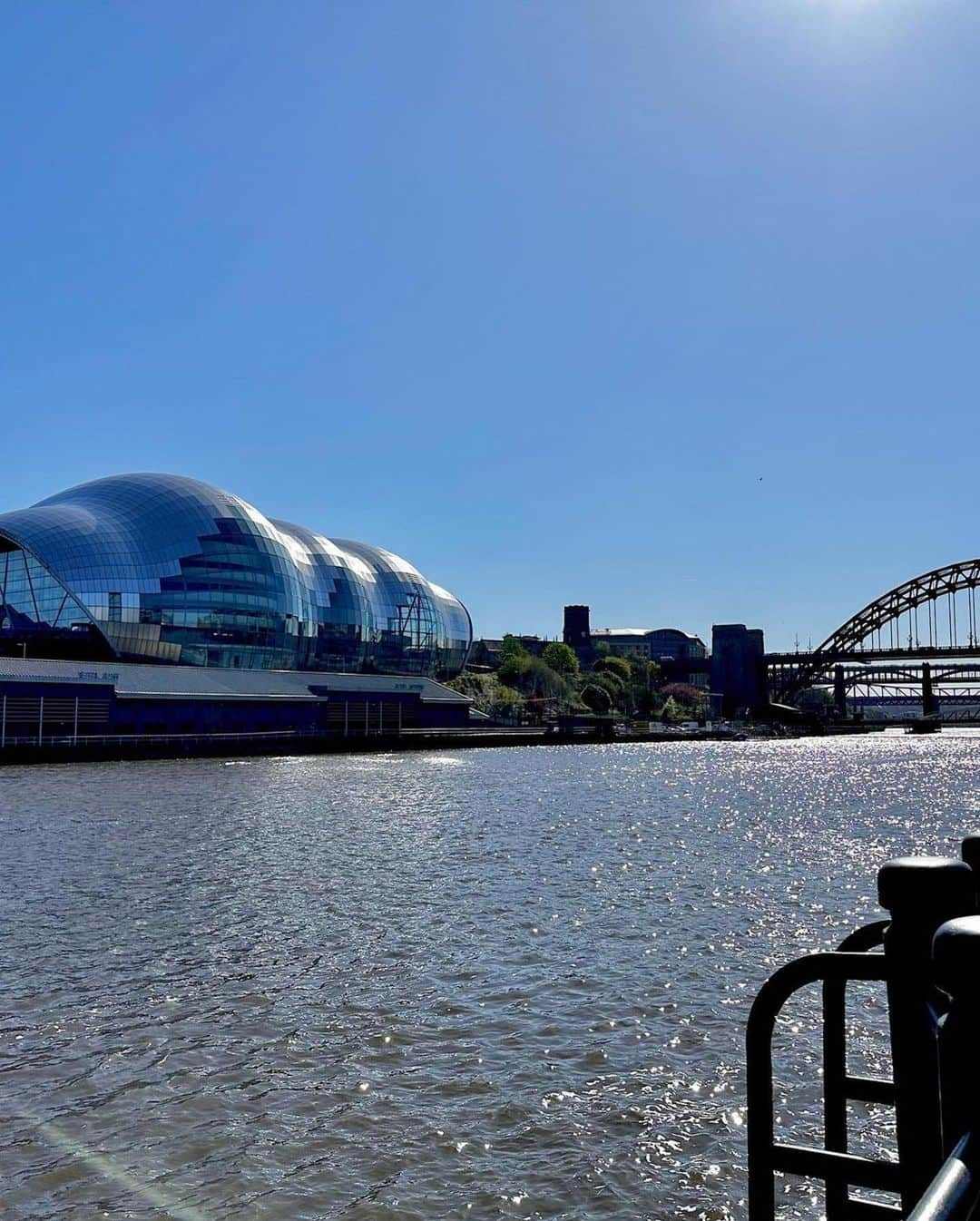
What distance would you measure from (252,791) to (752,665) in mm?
145366

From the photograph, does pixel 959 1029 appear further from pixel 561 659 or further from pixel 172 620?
pixel 561 659

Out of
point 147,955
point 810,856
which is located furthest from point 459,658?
point 147,955

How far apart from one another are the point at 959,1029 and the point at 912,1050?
1.55m

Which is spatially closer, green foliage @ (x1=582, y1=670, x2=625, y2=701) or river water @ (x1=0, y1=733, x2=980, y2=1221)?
river water @ (x1=0, y1=733, x2=980, y2=1221)

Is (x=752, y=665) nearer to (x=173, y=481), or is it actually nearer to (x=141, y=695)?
(x=173, y=481)

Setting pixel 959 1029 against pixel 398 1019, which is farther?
pixel 398 1019

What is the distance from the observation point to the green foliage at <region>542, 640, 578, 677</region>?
187 m

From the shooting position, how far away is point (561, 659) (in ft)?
617

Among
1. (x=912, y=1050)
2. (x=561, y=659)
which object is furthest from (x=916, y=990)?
(x=561, y=659)

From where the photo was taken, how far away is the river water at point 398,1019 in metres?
9.62

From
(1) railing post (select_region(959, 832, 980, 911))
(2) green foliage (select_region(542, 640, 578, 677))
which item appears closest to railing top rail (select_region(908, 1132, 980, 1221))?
(1) railing post (select_region(959, 832, 980, 911))

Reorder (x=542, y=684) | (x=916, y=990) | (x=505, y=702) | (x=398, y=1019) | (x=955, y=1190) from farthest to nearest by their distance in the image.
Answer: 1. (x=542, y=684)
2. (x=505, y=702)
3. (x=398, y=1019)
4. (x=916, y=990)
5. (x=955, y=1190)

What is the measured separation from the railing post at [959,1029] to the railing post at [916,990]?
1.19 meters

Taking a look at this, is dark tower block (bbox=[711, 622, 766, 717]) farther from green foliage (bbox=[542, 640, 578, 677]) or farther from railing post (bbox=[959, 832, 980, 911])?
railing post (bbox=[959, 832, 980, 911])
